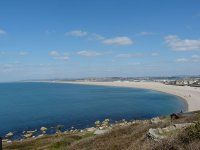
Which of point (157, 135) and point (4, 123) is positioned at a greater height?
point (157, 135)

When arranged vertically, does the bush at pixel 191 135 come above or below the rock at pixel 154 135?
above

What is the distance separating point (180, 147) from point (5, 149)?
912 inches

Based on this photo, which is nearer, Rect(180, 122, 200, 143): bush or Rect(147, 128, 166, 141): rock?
Rect(180, 122, 200, 143): bush

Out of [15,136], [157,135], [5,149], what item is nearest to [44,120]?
[15,136]

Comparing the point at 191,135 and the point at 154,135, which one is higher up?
the point at 191,135

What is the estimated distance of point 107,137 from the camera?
23547 millimetres

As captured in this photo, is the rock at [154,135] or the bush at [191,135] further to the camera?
the rock at [154,135]

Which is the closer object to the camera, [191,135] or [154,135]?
[191,135]

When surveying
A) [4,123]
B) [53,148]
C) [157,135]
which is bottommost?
[4,123]

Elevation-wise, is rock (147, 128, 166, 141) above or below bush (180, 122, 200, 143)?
below

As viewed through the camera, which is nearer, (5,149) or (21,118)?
(5,149)

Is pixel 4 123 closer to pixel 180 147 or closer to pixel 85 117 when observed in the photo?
pixel 85 117

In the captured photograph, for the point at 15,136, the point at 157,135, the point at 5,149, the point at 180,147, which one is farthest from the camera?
the point at 15,136

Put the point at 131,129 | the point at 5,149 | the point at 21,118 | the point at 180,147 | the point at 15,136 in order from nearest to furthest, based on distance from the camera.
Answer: the point at 180,147, the point at 131,129, the point at 5,149, the point at 15,136, the point at 21,118
